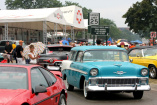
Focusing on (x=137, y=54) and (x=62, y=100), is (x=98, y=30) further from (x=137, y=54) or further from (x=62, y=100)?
(x=62, y=100)

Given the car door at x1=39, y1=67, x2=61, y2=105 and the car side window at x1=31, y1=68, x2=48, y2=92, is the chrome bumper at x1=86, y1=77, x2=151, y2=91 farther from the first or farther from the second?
the car side window at x1=31, y1=68, x2=48, y2=92

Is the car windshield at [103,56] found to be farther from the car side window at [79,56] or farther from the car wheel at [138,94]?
the car wheel at [138,94]

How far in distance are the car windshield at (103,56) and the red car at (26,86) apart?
4.14m

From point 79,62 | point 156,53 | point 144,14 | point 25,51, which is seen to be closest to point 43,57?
point 25,51

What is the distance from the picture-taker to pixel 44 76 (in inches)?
297

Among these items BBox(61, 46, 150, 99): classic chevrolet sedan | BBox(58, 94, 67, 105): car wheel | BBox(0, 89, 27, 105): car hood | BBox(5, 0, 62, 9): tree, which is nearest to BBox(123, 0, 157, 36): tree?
BBox(5, 0, 62, 9): tree

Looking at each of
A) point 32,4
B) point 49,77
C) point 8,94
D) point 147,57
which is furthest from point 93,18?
point 32,4

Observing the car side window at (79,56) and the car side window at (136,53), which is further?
the car side window at (136,53)

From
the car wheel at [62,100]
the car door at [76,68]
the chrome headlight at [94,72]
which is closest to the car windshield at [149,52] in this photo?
the car door at [76,68]

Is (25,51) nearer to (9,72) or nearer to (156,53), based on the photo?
(156,53)

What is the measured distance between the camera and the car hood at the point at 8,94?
18.9ft

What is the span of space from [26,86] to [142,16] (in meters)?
67.9

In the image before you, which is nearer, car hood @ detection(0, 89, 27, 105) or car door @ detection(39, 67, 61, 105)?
car hood @ detection(0, 89, 27, 105)

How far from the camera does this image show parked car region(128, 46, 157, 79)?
1797 centimetres
